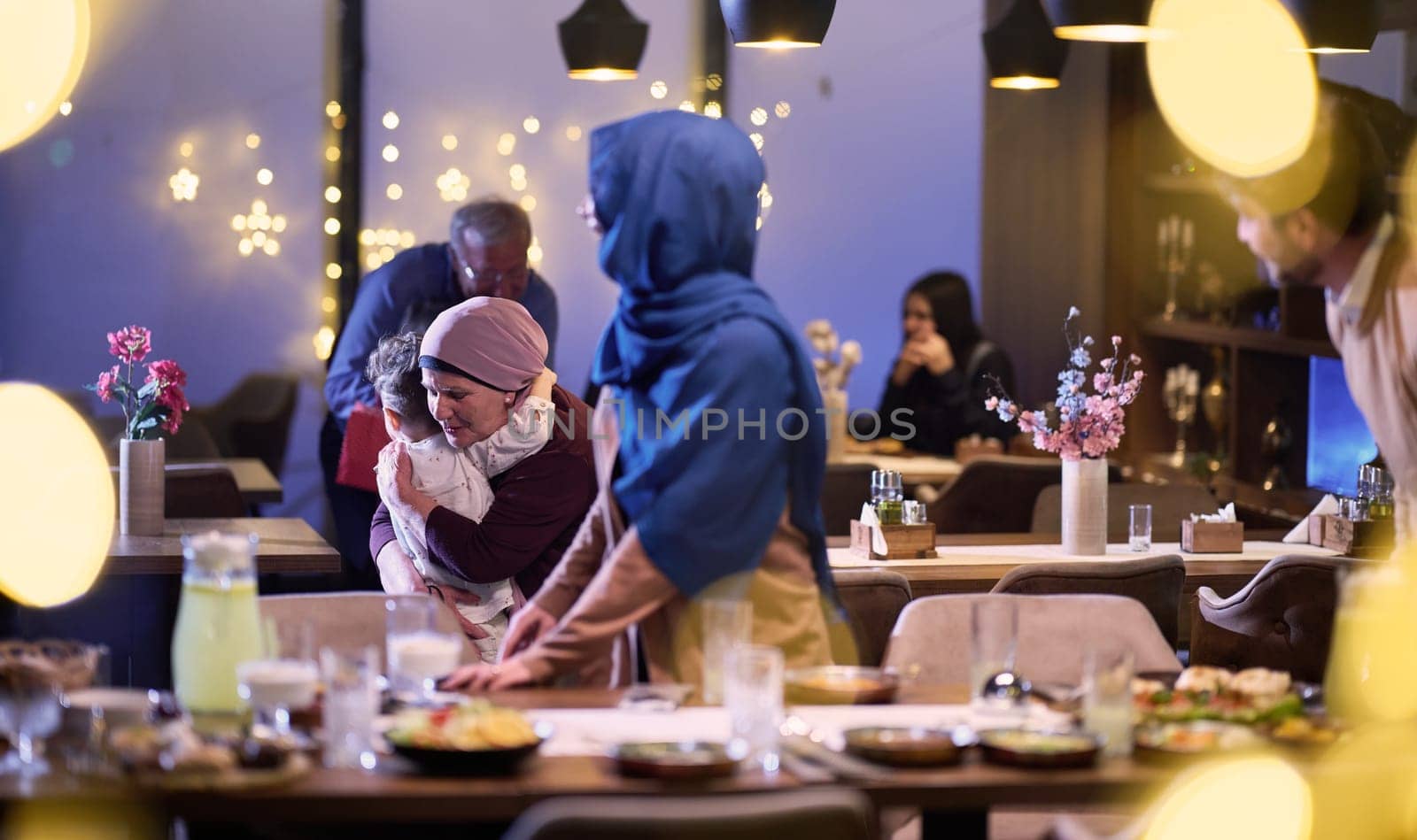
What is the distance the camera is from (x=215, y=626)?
8.99 feet

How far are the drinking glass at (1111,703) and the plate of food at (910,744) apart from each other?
0.17 meters

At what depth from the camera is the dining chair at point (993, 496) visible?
621 centimetres

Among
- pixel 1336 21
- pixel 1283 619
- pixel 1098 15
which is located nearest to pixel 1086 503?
pixel 1283 619

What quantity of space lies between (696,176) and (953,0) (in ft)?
20.5

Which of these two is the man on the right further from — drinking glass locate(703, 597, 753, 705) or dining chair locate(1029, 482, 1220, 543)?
dining chair locate(1029, 482, 1220, 543)

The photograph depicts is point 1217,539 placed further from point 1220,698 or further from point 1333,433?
point 1220,698

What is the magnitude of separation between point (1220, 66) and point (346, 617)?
554cm

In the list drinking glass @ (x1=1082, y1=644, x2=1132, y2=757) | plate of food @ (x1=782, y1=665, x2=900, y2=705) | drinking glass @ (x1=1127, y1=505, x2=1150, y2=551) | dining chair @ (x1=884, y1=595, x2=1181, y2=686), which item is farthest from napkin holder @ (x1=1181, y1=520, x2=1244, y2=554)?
drinking glass @ (x1=1082, y1=644, x2=1132, y2=757)

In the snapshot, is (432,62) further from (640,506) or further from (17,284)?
(640,506)

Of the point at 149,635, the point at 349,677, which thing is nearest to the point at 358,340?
the point at 149,635

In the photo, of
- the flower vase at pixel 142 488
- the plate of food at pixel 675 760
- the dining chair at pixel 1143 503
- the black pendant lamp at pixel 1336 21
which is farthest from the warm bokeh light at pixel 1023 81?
the plate of food at pixel 675 760

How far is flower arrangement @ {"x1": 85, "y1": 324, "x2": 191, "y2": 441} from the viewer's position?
5145 mm

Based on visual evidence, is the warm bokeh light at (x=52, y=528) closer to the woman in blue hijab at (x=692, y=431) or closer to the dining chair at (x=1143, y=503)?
the woman in blue hijab at (x=692, y=431)

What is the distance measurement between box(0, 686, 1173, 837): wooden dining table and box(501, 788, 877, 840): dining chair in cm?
19
